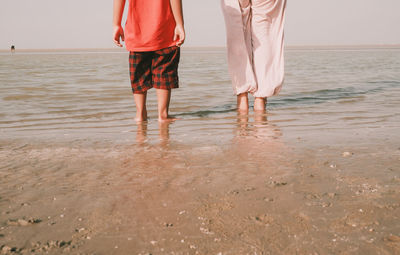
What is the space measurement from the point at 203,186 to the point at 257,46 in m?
2.76

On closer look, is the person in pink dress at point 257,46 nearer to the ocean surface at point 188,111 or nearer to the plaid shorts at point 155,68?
the ocean surface at point 188,111

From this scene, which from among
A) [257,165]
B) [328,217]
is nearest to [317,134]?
[257,165]

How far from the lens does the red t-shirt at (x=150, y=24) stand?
357 centimetres

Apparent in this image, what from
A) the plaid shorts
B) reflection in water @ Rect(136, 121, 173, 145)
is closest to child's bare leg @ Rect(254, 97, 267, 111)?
the plaid shorts

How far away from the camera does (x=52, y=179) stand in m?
1.94

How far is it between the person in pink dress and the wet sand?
1.69m

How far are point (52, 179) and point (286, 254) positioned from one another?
1.21 metres

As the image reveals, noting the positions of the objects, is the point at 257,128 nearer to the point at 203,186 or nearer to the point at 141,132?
the point at 141,132

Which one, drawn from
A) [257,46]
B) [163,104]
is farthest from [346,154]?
[257,46]

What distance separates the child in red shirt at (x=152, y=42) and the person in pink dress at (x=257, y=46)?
804 mm

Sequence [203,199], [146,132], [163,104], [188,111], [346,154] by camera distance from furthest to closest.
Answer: [188,111] < [163,104] < [146,132] < [346,154] < [203,199]

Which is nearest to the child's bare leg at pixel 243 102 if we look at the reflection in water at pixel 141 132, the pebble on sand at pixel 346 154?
the reflection in water at pixel 141 132

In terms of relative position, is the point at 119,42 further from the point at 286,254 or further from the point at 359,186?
the point at 286,254

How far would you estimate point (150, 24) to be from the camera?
11.7ft
